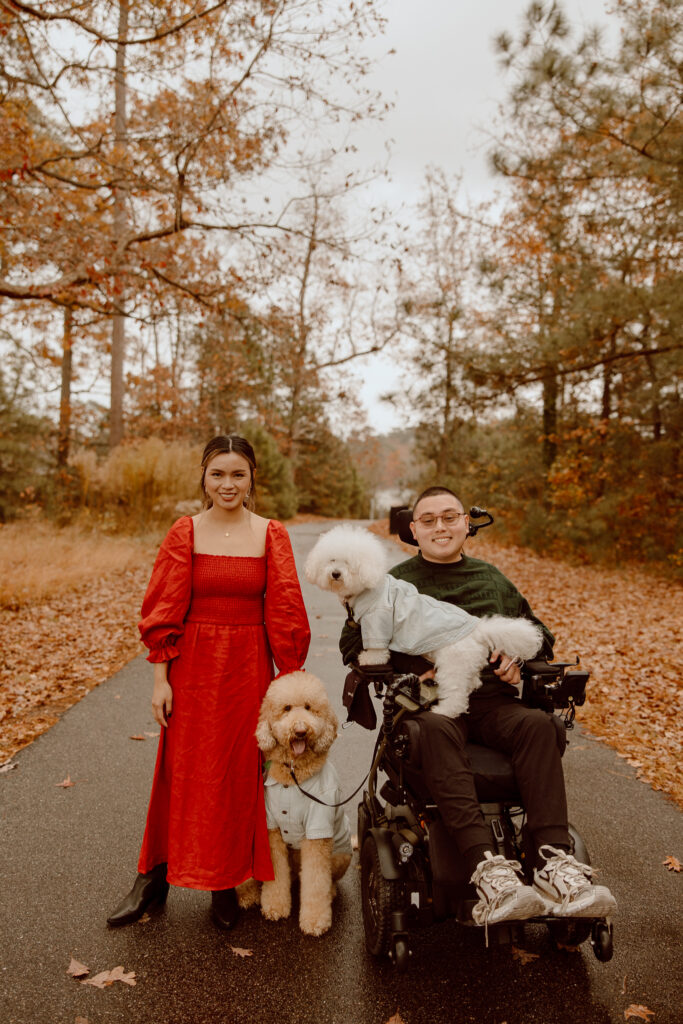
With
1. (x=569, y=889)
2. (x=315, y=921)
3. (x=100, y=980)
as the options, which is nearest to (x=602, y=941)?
(x=569, y=889)

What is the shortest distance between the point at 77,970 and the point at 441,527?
2.29 m

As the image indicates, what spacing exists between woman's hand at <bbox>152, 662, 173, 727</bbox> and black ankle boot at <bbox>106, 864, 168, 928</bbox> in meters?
0.69

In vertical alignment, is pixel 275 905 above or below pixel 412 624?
below

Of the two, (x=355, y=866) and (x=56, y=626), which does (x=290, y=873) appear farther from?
(x=56, y=626)

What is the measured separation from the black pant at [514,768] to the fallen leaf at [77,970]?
4.74ft

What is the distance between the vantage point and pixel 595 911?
7.00 feet

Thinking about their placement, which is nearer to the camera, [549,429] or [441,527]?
[441,527]

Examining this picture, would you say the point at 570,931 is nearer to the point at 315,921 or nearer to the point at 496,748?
the point at 496,748

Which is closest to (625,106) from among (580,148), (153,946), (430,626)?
(580,148)

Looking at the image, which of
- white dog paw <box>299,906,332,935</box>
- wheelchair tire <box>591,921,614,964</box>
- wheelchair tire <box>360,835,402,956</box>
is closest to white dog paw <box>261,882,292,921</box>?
white dog paw <box>299,906,332,935</box>

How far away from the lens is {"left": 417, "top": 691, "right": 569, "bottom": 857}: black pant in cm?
235

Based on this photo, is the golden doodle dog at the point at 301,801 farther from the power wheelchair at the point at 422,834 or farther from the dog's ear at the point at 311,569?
the dog's ear at the point at 311,569

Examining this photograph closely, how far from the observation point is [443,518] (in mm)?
3242

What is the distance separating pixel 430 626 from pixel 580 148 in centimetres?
841
